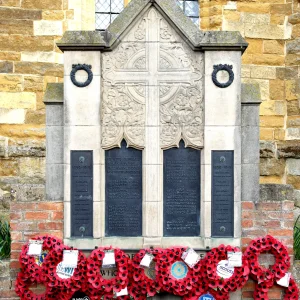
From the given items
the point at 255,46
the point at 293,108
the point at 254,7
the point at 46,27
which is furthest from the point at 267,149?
the point at 46,27

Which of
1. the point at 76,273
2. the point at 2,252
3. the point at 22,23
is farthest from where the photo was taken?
the point at 22,23

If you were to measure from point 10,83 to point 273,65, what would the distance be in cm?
456

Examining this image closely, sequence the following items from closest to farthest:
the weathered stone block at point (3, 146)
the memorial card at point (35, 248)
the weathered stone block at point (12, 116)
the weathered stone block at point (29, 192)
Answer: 1. the memorial card at point (35, 248)
2. the weathered stone block at point (29, 192)
3. the weathered stone block at point (3, 146)
4. the weathered stone block at point (12, 116)

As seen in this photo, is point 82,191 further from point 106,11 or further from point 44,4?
point 106,11

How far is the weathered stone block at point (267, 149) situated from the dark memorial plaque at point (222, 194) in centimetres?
322

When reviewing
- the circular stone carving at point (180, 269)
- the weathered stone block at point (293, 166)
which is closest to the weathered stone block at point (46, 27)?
the weathered stone block at point (293, 166)

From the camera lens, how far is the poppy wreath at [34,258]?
689 centimetres

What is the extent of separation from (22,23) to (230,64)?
4308 millimetres

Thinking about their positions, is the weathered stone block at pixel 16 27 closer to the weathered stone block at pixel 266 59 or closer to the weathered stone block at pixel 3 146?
the weathered stone block at pixel 3 146

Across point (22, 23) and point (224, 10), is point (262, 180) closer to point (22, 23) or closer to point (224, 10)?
point (224, 10)

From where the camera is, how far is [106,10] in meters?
10.4

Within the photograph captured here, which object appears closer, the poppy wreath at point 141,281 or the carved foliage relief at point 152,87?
the poppy wreath at point 141,281

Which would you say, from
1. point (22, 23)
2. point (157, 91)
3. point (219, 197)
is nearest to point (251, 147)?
point (219, 197)

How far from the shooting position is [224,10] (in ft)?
33.1
